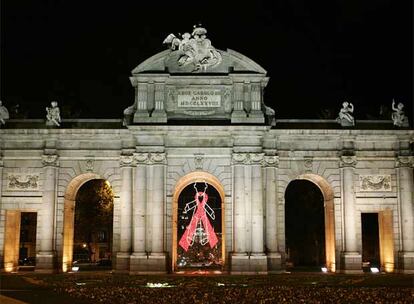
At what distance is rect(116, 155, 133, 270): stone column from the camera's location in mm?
35906

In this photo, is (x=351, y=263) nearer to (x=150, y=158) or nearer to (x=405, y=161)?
(x=405, y=161)

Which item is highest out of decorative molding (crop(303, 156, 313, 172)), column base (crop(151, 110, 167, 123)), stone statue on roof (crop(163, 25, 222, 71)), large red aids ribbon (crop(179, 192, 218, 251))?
stone statue on roof (crop(163, 25, 222, 71))

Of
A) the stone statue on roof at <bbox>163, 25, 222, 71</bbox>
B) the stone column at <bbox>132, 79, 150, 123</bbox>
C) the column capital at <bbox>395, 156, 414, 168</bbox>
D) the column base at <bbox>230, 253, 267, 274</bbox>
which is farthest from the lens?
the column capital at <bbox>395, 156, 414, 168</bbox>

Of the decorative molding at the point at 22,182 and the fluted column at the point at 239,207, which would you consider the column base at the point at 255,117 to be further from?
the decorative molding at the point at 22,182

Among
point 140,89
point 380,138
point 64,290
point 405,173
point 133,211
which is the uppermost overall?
point 140,89

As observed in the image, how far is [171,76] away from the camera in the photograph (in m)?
37.1

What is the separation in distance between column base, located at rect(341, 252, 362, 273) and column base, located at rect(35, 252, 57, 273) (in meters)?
18.2

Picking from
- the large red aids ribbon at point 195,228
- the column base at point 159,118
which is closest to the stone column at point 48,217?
the column base at point 159,118

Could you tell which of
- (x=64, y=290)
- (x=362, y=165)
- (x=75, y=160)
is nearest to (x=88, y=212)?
(x=75, y=160)

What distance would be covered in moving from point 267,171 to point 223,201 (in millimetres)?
3488

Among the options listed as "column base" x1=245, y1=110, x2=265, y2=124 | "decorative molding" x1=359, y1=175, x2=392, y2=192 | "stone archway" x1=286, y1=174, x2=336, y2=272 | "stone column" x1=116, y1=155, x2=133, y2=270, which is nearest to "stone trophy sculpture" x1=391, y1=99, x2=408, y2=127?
"decorative molding" x1=359, y1=175, x2=392, y2=192

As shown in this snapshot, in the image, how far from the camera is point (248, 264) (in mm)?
35281

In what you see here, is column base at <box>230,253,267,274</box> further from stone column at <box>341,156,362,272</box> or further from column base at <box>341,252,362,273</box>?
stone column at <box>341,156,362,272</box>

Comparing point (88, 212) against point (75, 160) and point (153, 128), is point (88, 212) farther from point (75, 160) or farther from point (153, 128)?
point (153, 128)
